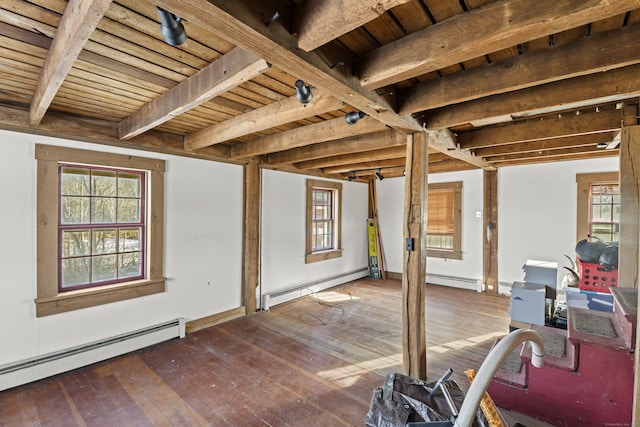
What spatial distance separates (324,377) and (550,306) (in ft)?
8.73

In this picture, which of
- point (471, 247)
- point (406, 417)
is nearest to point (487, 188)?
point (471, 247)

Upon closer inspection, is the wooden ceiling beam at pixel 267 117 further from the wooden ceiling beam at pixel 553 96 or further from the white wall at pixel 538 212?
the white wall at pixel 538 212

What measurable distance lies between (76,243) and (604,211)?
23.6ft

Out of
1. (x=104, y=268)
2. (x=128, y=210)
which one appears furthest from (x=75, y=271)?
(x=128, y=210)

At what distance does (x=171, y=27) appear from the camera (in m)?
1.26

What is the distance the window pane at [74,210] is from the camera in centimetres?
292

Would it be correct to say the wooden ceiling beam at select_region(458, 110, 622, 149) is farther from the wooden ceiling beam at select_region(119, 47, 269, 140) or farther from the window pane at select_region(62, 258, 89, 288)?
the window pane at select_region(62, 258, 89, 288)

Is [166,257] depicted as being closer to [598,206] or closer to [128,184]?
[128,184]

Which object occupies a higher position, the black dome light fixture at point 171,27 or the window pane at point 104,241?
the black dome light fixture at point 171,27

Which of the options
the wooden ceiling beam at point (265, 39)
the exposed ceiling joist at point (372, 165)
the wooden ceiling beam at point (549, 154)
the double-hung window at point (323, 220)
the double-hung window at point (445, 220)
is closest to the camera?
the wooden ceiling beam at point (265, 39)

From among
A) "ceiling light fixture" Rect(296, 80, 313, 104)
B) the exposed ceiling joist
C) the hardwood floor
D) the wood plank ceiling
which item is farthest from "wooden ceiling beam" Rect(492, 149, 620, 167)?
"ceiling light fixture" Rect(296, 80, 313, 104)

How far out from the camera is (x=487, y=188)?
562 centimetres

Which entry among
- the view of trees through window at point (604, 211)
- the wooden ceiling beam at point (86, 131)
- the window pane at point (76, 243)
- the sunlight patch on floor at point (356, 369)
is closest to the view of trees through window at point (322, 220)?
the wooden ceiling beam at point (86, 131)

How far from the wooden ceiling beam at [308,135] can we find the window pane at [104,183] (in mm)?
1476
